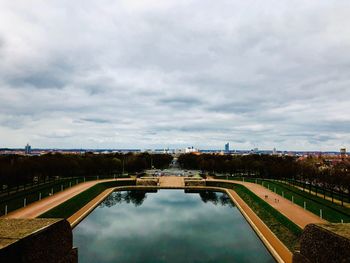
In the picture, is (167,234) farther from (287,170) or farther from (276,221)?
(287,170)

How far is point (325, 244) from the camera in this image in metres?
9.78

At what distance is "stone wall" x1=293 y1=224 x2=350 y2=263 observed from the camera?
8909 mm

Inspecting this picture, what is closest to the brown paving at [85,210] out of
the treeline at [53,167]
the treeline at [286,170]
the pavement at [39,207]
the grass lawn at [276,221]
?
the pavement at [39,207]

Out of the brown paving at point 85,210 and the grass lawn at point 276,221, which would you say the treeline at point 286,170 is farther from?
the brown paving at point 85,210

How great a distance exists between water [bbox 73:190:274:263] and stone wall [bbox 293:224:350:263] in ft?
20.5

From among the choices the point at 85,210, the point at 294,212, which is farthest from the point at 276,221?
the point at 85,210

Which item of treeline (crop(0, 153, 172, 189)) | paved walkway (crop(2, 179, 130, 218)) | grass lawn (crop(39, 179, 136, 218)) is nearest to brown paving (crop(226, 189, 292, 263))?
grass lawn (crop(39, 179, 136, 218))

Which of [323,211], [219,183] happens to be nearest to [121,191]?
[219,183]

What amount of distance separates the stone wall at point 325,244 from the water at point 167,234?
626 centimetres

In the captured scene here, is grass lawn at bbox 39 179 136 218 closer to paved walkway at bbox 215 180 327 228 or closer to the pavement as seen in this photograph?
the pavement

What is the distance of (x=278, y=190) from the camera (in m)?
38.3

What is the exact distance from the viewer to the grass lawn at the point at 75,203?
82.1 ft

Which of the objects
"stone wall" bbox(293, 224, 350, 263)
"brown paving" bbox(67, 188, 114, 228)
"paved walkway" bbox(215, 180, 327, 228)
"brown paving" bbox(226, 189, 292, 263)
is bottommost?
"brown paving" bbox(226, 189, 292, 263)

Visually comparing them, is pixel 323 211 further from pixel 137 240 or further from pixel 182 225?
pixel 137 240
